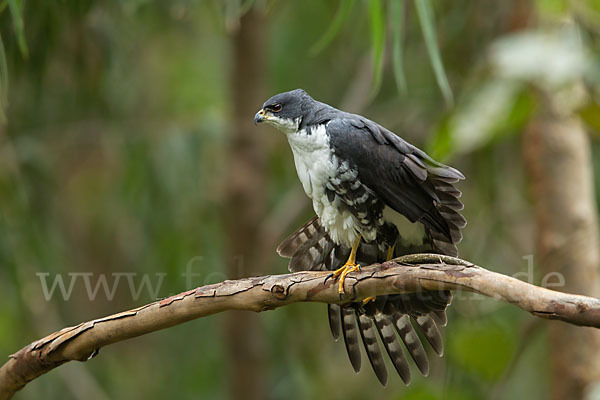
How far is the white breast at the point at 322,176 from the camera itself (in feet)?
9.79

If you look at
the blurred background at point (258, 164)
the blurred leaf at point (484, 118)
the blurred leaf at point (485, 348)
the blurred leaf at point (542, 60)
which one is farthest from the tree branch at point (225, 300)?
the blurred leaf at point (485, 348)

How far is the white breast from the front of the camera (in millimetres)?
2984

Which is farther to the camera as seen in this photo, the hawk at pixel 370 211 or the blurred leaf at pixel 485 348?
the blurred leaf at pixel 485 348

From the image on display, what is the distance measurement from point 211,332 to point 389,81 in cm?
289

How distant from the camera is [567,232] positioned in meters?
4.29

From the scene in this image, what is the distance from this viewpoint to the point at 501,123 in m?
3.54

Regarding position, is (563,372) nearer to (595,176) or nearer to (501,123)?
(501,123)

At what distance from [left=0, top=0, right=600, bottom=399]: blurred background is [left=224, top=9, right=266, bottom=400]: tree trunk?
0.02 metres

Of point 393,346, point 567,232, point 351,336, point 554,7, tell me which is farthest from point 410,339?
point 554,7

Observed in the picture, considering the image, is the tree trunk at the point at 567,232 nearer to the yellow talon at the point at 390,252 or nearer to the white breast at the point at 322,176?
the yellow talon at the point at 390,252

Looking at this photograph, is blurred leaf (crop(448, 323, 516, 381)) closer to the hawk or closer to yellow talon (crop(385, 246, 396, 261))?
the hawk

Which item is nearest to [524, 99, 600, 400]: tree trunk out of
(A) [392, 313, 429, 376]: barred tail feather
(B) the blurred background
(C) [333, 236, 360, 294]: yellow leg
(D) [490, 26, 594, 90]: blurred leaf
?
(B) the blurred background

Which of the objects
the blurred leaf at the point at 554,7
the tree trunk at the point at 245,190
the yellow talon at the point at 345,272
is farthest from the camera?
the tree trunk at the point at 245,190

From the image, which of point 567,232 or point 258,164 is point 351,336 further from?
point 258,164
